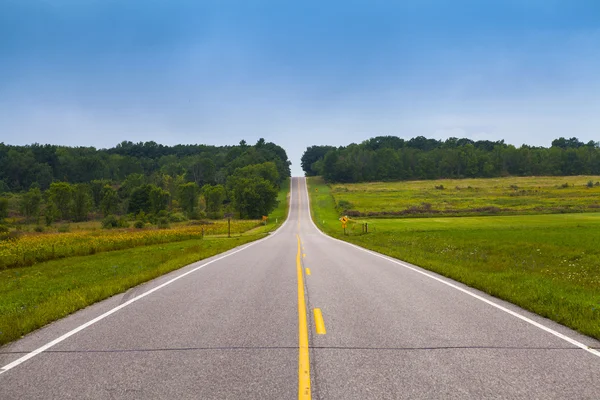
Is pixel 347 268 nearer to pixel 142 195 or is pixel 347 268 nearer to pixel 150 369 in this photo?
pixel 150 369

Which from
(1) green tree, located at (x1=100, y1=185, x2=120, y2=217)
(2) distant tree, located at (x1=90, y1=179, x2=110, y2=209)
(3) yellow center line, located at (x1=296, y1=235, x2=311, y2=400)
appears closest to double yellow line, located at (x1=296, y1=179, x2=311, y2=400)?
(3) yellow center line, located at (x1=296, y1=235, x2=311, y2=400)

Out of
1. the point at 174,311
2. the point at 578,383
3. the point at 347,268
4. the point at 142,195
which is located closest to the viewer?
the point at 578,383

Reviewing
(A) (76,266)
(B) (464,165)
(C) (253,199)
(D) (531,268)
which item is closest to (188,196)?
(C) (253,199)

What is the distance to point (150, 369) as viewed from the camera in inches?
198

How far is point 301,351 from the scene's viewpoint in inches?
220

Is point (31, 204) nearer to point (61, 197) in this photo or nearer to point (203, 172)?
point (61, 197)

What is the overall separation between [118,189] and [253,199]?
58195mm

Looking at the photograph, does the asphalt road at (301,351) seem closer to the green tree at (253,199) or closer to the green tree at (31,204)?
the green tree at (253,199)

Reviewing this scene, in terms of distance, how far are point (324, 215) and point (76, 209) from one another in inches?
2528

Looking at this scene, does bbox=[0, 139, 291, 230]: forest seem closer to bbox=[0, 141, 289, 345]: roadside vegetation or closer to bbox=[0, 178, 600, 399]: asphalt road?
bbox=[0, 141, 289, 345]: roadside vegetation

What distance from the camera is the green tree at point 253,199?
98.8 meters

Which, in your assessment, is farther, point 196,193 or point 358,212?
point 196,193

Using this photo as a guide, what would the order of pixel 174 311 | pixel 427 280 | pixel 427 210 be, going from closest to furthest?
1. pixel 174 311
2. pixel 427 280
3. pixel 427 210

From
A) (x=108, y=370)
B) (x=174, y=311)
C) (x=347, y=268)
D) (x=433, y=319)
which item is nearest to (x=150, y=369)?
(x=108, y=370)
